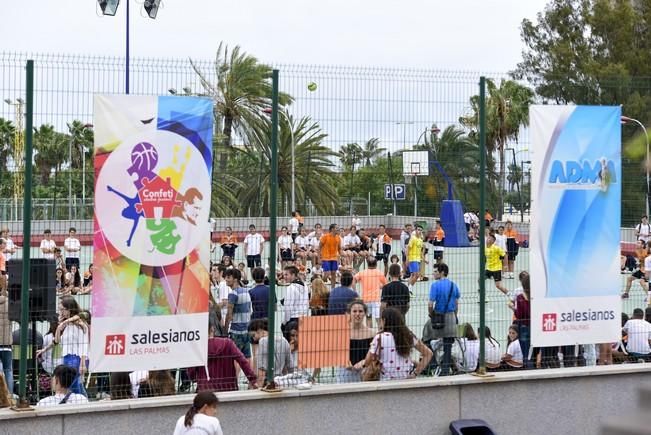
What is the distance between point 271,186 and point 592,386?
4153 millimetres

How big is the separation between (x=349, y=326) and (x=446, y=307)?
1185 millimetres

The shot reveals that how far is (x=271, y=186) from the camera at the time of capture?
8.62 meters

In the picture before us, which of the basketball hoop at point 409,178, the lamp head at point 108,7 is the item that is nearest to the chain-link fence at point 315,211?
the basketball hoop at point 409,178

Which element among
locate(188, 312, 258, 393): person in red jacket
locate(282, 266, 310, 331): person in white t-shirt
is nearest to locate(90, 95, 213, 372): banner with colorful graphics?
locate(188, 312, 258, 393): person in red jacket

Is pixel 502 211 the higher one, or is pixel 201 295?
pixel 502 211

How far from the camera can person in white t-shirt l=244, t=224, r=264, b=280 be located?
866cm

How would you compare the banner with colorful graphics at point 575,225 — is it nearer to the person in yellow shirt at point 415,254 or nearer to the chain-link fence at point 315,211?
the chain-link fence at point 315,211

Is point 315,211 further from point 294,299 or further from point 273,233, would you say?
point 294,299

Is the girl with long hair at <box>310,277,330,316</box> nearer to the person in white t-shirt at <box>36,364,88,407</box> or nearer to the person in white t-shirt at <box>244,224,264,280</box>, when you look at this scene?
the person in white t-shirt at <box>244,224,264,280</box>

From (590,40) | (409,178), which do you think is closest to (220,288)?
(409,178)

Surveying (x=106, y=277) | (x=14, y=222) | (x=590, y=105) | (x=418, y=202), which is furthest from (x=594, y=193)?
(x=14, y=222)

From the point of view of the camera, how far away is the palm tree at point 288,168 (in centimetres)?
859

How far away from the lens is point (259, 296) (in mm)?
10328

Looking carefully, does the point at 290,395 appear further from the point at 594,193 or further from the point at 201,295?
the point at 594,193
